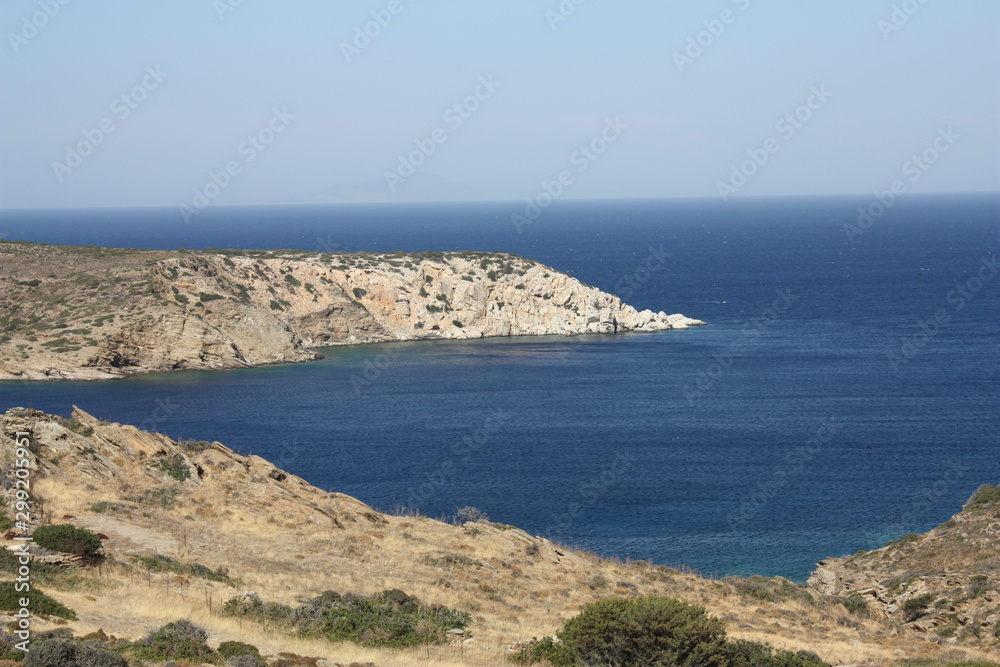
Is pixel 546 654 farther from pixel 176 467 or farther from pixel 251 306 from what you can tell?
pixel 251 306

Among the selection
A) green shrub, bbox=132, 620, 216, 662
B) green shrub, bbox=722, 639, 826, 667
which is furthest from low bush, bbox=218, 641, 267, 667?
green shrub, bbox=722, 639, 826, 667

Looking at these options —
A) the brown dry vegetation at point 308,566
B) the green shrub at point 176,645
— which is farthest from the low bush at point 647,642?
the green shrub at point 176,645

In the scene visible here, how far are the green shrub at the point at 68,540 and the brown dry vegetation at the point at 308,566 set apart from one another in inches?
25.0

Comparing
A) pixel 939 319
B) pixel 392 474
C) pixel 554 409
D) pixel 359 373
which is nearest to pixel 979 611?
pixel 392 474

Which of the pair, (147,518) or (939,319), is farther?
(939,319)

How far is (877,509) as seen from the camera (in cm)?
4606

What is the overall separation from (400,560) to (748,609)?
31.8ft

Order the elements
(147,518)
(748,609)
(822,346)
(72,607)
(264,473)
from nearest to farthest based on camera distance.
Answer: (72,607)
(748,609)
(147,518)
(264,473)
(822,346)

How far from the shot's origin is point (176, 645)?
673 inches

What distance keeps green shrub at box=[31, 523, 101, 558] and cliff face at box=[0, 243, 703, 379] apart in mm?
63161

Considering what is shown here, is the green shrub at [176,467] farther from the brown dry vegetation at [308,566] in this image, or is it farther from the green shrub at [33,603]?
the green shrub at [33,603]

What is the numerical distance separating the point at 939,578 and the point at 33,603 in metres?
25.6

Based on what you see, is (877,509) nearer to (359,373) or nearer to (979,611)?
(979,611)

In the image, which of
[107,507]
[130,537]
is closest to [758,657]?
[130,537]
